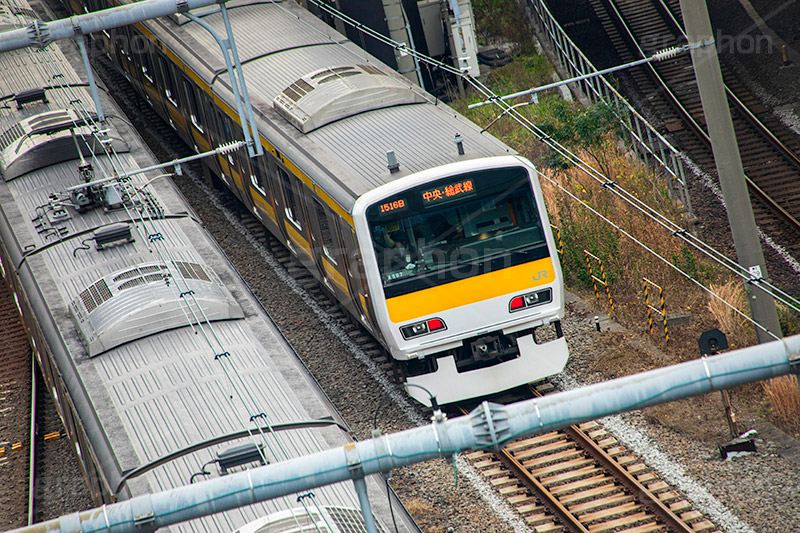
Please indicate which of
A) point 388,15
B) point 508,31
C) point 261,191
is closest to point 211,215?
point 261,191

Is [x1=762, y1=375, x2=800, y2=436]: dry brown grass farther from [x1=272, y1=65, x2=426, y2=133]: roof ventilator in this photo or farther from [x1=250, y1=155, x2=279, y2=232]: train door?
[x1=250, y1=155, x2=279, y2=232]: train door

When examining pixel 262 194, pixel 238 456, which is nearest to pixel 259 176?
pixel 262 194

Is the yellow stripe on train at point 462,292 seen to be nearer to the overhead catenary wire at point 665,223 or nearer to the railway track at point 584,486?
the overhead catenary wire at point 665,223

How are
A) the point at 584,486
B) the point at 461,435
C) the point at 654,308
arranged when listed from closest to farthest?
the point at 461,435, the point at 584,486, the point at 654,308

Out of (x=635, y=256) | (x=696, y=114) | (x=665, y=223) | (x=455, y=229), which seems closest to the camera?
(x=455, y=229)

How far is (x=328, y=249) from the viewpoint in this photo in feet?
41.6

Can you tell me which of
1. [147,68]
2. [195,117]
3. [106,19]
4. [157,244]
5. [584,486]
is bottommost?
[584,486]

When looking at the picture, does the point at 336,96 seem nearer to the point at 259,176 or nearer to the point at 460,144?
the point at 259,176

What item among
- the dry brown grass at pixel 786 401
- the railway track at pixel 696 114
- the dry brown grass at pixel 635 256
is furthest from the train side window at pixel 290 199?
the railway track at pixel 696 114

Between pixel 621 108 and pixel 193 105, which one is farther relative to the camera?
pixel 621 108

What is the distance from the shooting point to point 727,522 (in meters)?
9.31

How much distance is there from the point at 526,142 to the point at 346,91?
6.90 meters

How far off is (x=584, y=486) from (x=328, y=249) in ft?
14.9

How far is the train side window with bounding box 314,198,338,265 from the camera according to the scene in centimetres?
1231
